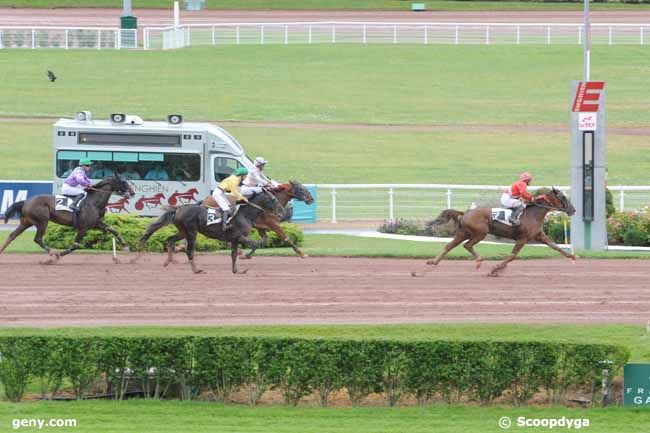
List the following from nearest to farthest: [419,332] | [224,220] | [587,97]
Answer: [419,332] → [224,220] → [587,97]

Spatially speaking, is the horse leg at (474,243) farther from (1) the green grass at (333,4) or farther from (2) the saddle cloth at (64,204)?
(1) the green grass at (333,4)

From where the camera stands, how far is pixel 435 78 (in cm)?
5016

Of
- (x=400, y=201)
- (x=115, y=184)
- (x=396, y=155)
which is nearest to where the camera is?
(x=115, y=184)

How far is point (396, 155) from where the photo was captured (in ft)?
129

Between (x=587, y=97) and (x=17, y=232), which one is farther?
(x=587, y=97)

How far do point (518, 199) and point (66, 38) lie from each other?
35.2m

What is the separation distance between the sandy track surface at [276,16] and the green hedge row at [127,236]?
33613mm

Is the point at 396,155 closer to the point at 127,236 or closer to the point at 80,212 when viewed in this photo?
the point at 127,236

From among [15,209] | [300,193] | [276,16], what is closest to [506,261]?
[300,193]

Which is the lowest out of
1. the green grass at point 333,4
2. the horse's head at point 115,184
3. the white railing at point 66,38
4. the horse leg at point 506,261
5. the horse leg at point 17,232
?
the horse leg at point 506,261

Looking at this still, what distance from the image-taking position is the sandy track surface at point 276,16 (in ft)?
194

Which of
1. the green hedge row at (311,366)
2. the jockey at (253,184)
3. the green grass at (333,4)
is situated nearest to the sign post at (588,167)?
the jockey at (253,184)

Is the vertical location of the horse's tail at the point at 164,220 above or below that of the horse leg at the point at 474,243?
above

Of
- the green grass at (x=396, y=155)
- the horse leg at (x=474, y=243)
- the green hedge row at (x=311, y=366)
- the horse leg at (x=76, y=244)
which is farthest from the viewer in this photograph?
the green grass at (x=396, y=155)
